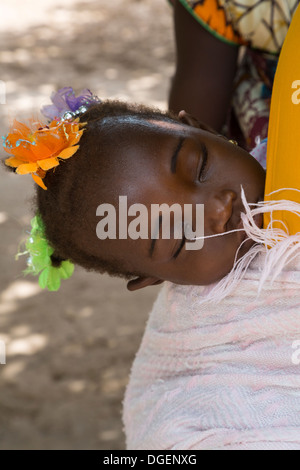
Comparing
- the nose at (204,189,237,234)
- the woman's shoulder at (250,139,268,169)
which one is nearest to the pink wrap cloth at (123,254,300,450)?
the nose at (204,189,237,234)

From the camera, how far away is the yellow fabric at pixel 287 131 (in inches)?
54.2

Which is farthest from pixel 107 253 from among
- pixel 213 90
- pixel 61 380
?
pixel 61 380

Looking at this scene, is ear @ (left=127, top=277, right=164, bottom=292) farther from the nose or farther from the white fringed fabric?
the nose

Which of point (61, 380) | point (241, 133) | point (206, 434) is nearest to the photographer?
point (206, 434)

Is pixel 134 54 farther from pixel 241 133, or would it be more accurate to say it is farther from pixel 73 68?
pixel 241 133

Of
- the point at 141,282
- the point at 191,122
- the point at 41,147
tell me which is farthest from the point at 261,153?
the point at 41,147

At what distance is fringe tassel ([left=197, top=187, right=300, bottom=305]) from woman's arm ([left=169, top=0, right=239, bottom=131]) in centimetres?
60

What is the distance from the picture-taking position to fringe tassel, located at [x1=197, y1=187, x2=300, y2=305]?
141cm

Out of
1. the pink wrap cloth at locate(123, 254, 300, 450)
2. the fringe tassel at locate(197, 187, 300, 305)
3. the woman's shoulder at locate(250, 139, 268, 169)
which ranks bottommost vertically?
the pink wrap cloth at locate(123, 254, 300, 450)

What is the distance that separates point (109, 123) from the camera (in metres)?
1.67

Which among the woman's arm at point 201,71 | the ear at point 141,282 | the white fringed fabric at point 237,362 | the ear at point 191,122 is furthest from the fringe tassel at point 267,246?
the woman's arm at point 201,71

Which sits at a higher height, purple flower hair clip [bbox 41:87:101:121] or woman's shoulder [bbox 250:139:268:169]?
purple flower hair clip [bbox 41:87:101:121]

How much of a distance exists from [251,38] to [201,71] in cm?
19

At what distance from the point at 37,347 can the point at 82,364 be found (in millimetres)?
263
